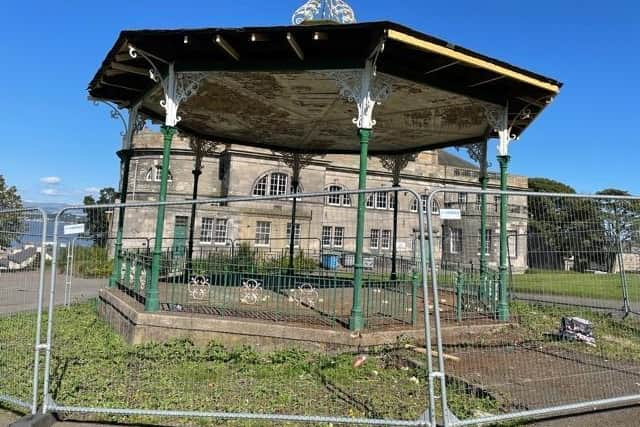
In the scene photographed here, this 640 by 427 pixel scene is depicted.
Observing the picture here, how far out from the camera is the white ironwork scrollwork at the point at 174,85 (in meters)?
7.71

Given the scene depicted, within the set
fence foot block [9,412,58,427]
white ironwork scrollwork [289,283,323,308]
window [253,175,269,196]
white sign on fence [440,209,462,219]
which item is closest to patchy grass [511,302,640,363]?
white ironwork scrollwork [289,283,323,308]

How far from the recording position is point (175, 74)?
7.81 meters

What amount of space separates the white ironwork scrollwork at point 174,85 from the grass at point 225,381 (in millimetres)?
3787

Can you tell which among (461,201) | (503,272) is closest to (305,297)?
(503,272)

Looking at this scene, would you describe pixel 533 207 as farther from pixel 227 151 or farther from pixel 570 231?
pixel 227 151

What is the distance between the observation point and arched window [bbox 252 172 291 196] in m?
32.8

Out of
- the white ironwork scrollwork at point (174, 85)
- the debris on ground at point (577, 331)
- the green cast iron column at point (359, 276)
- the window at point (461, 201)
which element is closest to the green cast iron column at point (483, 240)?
the window at point (461, 201)

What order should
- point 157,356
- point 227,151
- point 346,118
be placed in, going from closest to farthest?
point 157,356, point 346,118, point 227,151

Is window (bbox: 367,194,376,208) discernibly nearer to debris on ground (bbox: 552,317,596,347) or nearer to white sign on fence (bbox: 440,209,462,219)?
debris on ground (bbox: 552,317,596,347)

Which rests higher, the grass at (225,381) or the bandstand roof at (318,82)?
the bandstand roof at (318,82)

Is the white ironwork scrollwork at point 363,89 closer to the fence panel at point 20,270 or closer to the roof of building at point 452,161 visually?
the fence panel at point 20,270

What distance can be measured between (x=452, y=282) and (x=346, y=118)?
16.5 feet

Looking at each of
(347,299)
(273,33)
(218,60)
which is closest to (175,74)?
(218,60)

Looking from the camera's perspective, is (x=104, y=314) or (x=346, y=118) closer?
(x=104, y=314)
